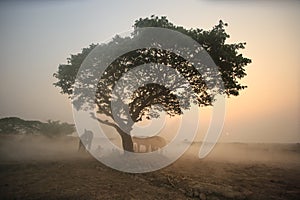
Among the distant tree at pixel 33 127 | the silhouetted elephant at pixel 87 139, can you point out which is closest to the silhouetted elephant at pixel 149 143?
the silhouetted elephant at pixel 87 139

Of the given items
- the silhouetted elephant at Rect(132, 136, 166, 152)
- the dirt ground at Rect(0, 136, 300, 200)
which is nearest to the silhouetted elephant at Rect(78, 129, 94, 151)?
the silhouetted elephant at Rect(132, 136, 166, 152)

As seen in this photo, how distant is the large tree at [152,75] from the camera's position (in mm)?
14859

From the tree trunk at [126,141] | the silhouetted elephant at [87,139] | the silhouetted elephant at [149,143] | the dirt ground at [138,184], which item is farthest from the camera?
the silhouetted elephant at [149,143]

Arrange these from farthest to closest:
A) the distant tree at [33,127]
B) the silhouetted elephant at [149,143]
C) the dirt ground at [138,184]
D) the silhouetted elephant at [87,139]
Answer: the distant tree at [33,127]
the silhouetted elephant at [149,143]
the silhouetted elephant at [87,139]
the dirt ground at [138,184]

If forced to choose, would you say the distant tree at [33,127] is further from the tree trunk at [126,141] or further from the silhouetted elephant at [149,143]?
the tree trunk at [126,141]

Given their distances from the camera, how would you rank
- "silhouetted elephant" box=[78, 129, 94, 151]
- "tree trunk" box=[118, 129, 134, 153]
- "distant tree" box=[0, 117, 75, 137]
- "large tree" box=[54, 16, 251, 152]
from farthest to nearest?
Answer: "distant tree" box=[0, 117, 75, 137], "silhouetted elephant" box=[78, 129, 94, 151], "tree trunk" box=[118, 129, 134, 153], "large tree" box=[54, 16, 251, 152]

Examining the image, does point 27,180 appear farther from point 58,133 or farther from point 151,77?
point 58,133

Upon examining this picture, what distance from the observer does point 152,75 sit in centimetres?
1623

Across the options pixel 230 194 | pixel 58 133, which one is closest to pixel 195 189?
pixel 230 194

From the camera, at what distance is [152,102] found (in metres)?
18.3

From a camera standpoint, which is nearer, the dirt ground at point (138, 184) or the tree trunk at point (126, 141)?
the dirt ground at point (138, 184)

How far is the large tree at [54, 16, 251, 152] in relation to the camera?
585 inches

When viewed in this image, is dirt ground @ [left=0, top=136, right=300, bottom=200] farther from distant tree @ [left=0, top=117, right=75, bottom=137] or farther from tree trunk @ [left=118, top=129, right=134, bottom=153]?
distant tree @ [left=0, top=117, right=75, bottom=137]

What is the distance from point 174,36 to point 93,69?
561 cm
